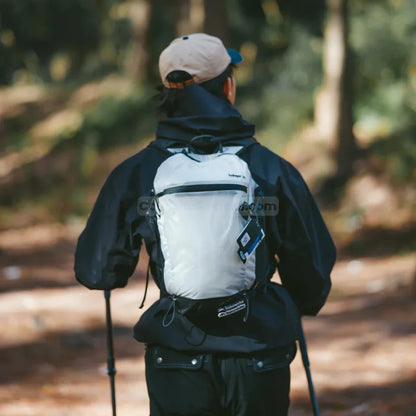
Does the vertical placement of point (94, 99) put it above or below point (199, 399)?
above

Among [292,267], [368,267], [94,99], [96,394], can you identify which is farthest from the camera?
[94,99]

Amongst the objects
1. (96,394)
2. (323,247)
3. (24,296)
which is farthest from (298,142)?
(323,247)

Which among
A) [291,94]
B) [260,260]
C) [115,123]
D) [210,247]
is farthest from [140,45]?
[210,247]

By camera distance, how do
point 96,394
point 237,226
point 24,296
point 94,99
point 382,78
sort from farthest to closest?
point 94,99 → point 382,78 → point 24,296 → point 96,394 → point 237,226

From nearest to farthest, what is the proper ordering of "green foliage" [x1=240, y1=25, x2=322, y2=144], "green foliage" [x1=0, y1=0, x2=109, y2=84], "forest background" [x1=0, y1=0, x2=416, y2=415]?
"forest background" [x1=0, y1=0, x2=416, y2=415], "green foliage" [x1=240, y1=25, x2=322, y2=144], "green foliage" [x1=0, y1=0, x2=109, y2=84]

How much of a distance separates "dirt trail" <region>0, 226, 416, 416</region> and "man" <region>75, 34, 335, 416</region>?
3051mm

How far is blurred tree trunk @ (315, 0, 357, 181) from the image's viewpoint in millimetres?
13781

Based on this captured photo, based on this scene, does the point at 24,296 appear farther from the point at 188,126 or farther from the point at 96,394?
the point at 188,126

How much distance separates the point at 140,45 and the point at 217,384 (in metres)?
20.4

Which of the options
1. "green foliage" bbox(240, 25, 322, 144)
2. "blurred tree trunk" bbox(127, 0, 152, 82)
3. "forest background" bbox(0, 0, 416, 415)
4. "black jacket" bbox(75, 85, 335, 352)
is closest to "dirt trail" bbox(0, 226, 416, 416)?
"forest background" bbox(0, 0, 416, 415)

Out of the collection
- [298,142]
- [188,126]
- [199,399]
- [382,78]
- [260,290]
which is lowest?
[199,399]

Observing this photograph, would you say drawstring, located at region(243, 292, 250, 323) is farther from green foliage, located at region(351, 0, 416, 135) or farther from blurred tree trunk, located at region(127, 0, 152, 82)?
blurred tree trunk, located at region(127, 0, 152, 82)

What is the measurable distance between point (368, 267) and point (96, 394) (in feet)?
19.2

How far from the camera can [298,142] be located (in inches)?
603
